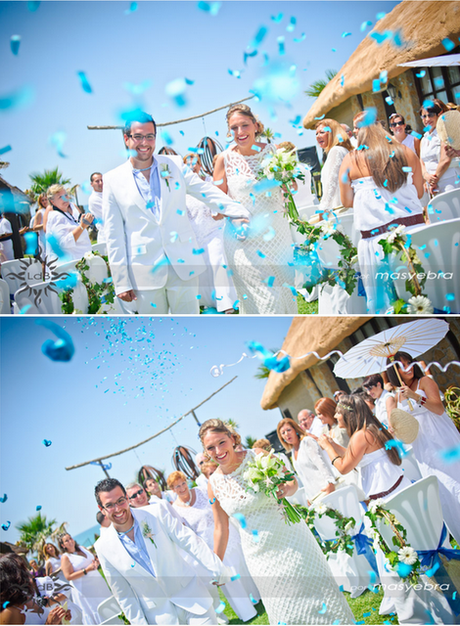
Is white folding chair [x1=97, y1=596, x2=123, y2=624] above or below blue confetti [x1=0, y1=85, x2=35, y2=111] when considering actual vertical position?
below

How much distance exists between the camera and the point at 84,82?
3438mm

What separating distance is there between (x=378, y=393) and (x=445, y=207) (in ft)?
3.82

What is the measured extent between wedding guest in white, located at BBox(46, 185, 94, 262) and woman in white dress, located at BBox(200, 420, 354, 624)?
155 centimetres

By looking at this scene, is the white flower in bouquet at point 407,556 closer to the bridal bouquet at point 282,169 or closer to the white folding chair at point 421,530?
the white folding chair at point 421,530

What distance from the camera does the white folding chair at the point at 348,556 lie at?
10.8 ft

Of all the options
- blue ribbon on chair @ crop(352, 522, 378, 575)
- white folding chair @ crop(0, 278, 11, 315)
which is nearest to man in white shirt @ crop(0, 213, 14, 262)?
white folding chair @ crop(0, 278, 11, 315)

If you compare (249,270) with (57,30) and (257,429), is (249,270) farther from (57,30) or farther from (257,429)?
(57,30)

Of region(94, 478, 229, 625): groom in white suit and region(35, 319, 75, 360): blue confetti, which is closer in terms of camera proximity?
region(94, 478, 229, 625): groom in white suit

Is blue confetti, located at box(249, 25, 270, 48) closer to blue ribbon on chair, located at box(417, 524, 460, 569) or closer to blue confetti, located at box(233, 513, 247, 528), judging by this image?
blue confetti, located at box(233, 513, 247, 528)

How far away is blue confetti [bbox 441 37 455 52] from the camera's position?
3.31 metres

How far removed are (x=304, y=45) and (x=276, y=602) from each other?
A: 3.10 metres

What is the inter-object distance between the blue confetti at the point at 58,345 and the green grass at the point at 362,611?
5.50 feet

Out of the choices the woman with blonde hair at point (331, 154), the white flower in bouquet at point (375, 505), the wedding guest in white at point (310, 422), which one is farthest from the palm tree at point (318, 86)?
the white flower in bouquet at point (375, 505)

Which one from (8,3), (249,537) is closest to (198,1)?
(8,3)
